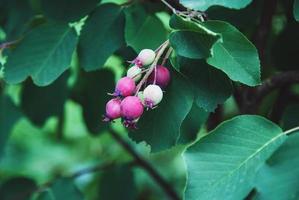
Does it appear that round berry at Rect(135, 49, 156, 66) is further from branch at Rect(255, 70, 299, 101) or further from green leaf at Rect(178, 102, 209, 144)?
branch at Rect(255, 70, 299, 101)

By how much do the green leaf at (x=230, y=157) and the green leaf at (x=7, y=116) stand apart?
0.76 meters

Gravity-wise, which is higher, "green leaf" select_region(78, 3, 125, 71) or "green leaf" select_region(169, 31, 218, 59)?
"green leaf" select_region(169, 31, 218, 59)

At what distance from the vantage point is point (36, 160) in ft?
10.4

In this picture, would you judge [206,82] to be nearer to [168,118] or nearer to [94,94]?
[168,118]

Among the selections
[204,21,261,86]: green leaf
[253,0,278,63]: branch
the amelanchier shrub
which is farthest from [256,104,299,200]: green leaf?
[253,0,278,63]: branch

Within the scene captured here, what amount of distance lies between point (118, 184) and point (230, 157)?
717mm

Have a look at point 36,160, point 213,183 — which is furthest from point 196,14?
point 36,160

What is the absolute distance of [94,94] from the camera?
1.41 meters

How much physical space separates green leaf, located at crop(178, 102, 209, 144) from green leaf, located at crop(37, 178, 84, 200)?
0.34 meters

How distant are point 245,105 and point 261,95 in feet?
0.13

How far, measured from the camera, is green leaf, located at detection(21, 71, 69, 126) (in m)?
1.37

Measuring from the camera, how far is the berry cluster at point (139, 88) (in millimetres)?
747

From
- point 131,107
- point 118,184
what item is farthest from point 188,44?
point 118,184

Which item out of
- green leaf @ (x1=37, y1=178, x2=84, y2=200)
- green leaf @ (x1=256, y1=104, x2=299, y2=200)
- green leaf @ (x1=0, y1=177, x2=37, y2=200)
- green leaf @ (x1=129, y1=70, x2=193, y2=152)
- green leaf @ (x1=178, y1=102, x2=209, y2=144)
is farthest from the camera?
green leaf @ (x1=0, y1=177, x2=37, y2=200)
